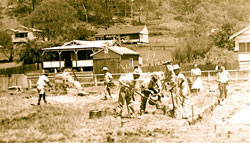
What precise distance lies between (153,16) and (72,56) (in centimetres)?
6050

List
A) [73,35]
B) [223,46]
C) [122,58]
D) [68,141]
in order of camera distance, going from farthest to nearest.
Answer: [73,35]
[223,46]
[122,58]
[68,141]

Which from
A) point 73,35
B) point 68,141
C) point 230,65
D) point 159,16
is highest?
point 159,16

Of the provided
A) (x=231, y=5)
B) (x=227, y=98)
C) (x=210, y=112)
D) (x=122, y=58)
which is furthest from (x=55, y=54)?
(x=231, y=5)

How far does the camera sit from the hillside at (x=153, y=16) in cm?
7088

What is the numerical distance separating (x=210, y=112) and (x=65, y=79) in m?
15.5

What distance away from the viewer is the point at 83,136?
34.1 feet

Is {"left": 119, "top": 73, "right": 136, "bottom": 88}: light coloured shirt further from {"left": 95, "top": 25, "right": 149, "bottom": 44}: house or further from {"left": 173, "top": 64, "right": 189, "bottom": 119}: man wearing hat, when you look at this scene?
{"left": 95, "top": 25, "right": 149, "bottom": 44}: house

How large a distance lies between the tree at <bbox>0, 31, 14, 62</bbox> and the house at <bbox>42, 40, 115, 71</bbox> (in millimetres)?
20770

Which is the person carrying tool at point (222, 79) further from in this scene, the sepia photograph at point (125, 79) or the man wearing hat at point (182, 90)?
the man wearing hat at point (182, 90)

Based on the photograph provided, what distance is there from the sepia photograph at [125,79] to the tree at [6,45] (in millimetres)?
208

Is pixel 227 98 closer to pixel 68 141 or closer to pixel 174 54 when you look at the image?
pixel 68 141

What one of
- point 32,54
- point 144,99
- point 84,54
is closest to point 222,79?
point 144,99

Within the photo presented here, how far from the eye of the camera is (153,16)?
10456 cm

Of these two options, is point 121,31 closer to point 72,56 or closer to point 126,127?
point 72,56
